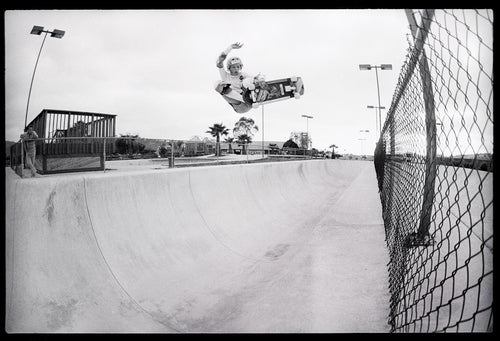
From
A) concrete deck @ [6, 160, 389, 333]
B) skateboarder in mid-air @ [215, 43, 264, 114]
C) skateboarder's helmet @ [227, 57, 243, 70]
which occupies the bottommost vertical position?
concrete deck @ [6, 160, 389, 333]

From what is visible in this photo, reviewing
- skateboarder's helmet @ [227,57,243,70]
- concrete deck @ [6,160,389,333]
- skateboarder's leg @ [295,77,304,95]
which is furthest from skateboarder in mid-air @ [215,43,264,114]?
concrete deck @ [6,160,389,333]

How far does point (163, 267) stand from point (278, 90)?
28.8 ft

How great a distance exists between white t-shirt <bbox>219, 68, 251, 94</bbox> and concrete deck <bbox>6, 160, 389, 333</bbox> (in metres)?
4.27

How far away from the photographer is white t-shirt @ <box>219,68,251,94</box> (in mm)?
9289

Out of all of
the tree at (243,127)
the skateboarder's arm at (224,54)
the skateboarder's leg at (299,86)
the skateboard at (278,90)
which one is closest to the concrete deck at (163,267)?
the skateboarder's arm at (224,54)

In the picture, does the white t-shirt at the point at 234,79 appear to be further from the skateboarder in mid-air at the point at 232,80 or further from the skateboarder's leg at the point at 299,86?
the skateboarder's leg at the point at 299,86

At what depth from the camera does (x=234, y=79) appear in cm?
948

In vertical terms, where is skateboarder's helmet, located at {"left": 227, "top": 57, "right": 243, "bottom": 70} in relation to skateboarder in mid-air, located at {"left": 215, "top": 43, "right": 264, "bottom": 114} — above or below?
above

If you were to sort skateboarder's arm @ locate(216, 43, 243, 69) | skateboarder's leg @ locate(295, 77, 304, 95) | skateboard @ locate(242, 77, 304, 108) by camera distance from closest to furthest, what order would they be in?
skateboarder's arm @ locate(216, 43, 243, 69)
skateboard @ locate(242, 77, 304, 108)
skateboarder's leg @ locate(295, 77, 304, 95)

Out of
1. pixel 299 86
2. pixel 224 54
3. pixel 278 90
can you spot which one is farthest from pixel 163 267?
pixel 299 86

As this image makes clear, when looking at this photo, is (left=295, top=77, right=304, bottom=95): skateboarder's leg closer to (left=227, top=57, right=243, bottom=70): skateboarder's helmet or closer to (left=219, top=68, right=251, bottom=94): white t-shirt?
(left=219, top=68, right=251, bottom=94): white t-shirt

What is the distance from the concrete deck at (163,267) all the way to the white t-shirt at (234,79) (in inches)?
168
